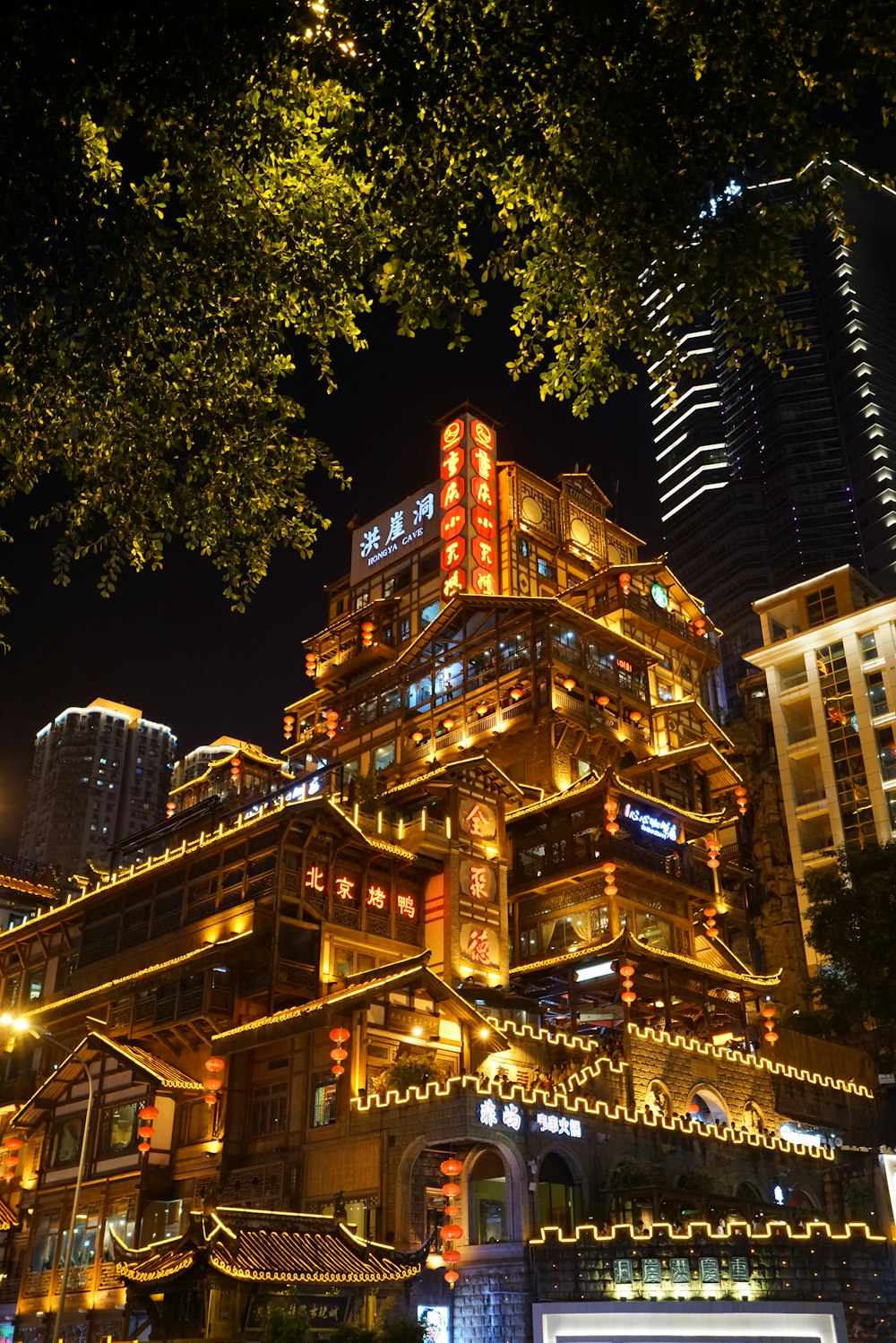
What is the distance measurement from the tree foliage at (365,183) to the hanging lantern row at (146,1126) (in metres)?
20.9

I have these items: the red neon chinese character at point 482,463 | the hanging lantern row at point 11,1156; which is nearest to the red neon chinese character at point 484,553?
the red neon chinese character at point 482,463

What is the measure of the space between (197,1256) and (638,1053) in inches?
652

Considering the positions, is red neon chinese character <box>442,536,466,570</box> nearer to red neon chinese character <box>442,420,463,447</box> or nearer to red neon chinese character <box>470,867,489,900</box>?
red neon chinese character <box>442,420,463,447</box>

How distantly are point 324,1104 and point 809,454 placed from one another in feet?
317

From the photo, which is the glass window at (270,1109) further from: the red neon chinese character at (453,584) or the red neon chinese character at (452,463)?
the red neon chinese character at (452,463)

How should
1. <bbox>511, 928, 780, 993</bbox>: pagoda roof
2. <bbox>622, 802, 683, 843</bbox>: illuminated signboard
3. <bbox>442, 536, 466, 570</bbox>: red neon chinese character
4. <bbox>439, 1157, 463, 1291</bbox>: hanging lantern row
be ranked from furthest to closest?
<bbox>442, 536, 466, 570</bbox>: red neon chinese character, <bbox>622, 802, 683, 843</bbox>: illuminated signboard, <bbox>511, 928, 780, 993</bbox>: pagoda roof, <bbox>439, 1157, 463, 1291</bbox>: hanging lantern row

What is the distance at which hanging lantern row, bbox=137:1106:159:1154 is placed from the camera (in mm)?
30266

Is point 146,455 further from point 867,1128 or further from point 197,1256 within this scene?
point 867,1128

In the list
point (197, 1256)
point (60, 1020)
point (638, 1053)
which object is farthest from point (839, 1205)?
point (60, 1020)

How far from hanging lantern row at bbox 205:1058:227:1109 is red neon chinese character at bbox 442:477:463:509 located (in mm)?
29966

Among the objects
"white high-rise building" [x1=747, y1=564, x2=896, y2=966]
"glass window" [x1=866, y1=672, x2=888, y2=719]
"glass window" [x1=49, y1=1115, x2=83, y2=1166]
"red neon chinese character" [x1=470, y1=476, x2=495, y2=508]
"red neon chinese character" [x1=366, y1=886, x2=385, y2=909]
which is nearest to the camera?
"glass window" [x1=49, y1=1115, x2=83, y2=1166]

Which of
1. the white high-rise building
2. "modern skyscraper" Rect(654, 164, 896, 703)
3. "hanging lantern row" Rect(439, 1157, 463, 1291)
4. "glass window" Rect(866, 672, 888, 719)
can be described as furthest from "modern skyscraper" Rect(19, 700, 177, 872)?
"hanging lantern row" Rect(439, 1157, 463, 1291)

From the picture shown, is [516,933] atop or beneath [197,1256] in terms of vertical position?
atop

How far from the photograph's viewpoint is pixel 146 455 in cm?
1505
